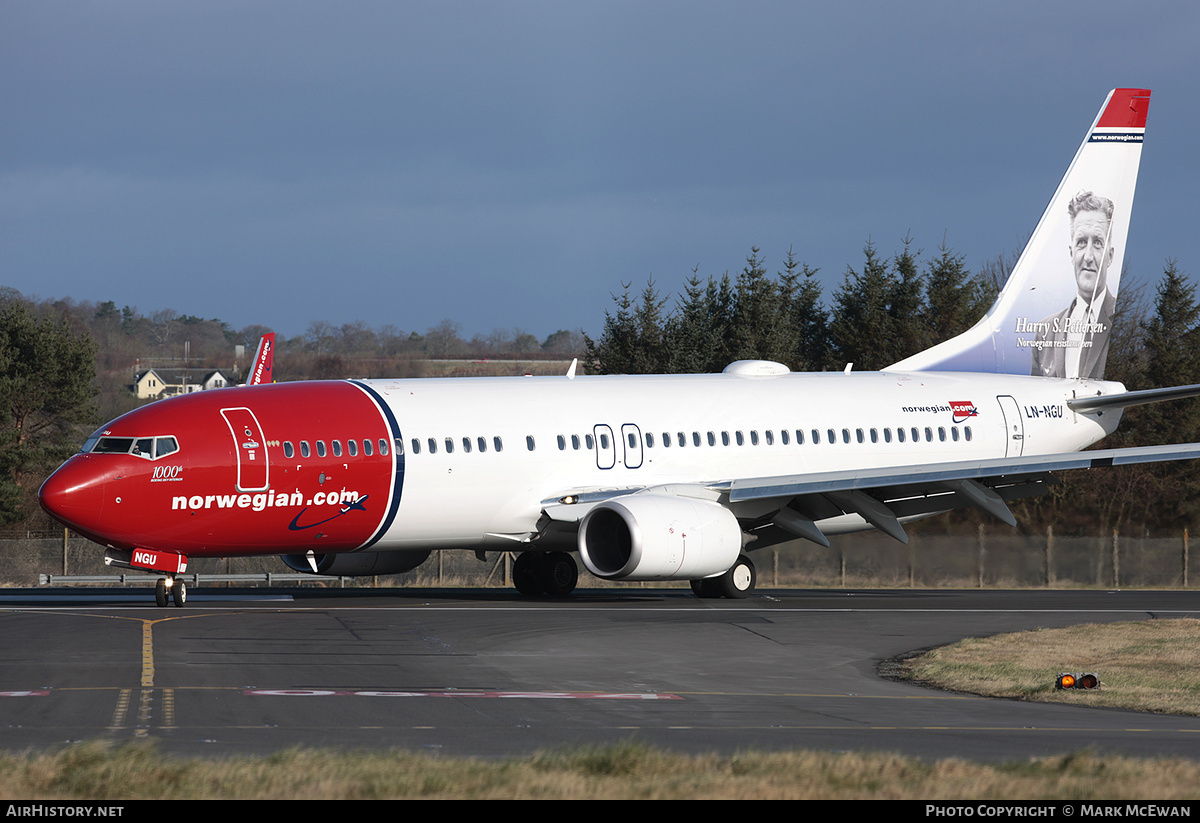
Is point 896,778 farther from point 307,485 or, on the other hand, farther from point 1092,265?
point 1092,265

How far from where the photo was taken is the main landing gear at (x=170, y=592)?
24703 millimetres

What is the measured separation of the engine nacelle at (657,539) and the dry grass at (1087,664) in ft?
19.1

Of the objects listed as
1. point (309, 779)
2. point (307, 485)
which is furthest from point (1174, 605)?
point (309, 779)

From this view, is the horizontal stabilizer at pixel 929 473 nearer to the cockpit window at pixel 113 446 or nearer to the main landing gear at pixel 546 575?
the main landing gear at pixel 546 575

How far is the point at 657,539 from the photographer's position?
2503 centimetres

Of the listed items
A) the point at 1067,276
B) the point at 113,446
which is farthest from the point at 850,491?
the point at 113,446

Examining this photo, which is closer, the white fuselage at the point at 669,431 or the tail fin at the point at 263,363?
the white fuselage at the point at 669,431

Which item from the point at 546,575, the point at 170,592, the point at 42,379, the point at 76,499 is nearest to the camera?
the point at 76,499

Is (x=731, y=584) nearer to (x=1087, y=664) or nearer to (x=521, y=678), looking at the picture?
(x=1087, y=664)

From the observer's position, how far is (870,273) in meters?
62.8

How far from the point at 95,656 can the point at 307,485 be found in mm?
6825

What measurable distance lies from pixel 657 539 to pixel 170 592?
27.1ft

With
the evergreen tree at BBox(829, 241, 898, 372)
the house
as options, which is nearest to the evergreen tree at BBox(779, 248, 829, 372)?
the evergreen tree at BBox(829, 241, 898, 372)

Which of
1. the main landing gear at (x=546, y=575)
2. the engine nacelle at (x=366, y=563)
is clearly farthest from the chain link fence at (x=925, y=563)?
the engine nacelle at (x=366, y=563)
